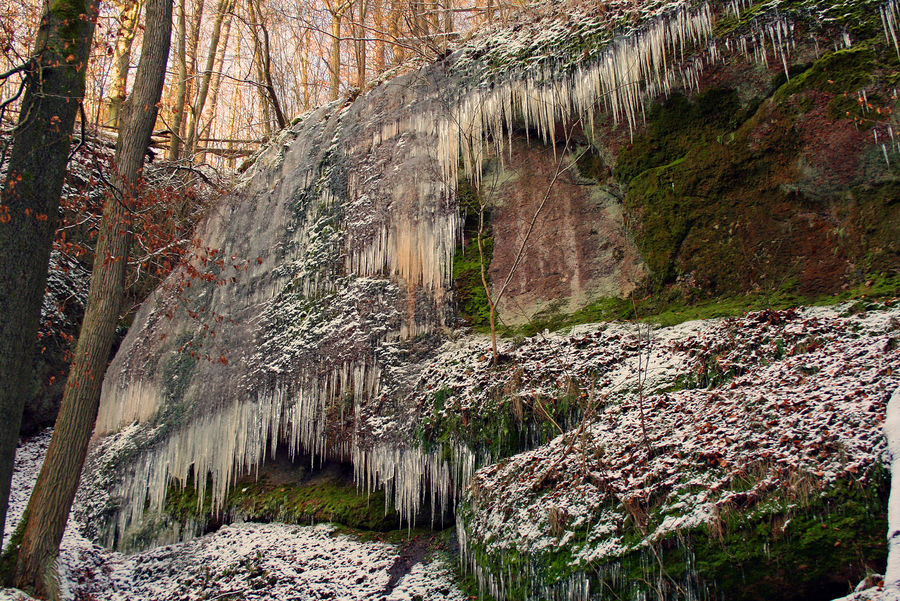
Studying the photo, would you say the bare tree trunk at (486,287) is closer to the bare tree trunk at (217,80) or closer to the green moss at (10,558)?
the green moss at (10,558)

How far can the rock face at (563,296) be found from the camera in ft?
14.6

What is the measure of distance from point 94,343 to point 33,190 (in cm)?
215

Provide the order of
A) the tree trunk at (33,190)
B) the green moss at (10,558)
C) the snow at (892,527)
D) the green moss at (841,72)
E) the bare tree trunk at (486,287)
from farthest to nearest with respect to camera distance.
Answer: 1. the bare tree trunk at (486,287)
2. the green moss at (10,558)
3. the green moss at (841,72)
4. the tree trunk at (33,190)
5. the snow at (892,527)

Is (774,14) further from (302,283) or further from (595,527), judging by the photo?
(302,283)

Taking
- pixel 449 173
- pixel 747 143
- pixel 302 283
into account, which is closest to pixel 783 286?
Result: pixel 747 143

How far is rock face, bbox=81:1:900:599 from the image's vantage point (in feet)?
14.6

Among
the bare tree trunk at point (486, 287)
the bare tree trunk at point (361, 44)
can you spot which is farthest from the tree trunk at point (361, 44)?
the bare tree trunk at point (486, 287)

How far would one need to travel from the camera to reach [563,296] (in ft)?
25.1

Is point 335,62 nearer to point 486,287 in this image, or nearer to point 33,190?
point 486,287

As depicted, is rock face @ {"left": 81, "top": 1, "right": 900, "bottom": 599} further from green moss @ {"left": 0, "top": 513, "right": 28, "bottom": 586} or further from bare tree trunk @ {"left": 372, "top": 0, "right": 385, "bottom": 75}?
bare tree trunk @ {"left": 372, "top": 0, "right": 385, "bottom": 75}

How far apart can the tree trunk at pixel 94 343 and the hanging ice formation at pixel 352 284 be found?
1.48 meters

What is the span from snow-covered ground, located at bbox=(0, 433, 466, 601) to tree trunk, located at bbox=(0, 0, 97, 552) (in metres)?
2.39

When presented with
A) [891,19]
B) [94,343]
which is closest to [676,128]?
[891,19]

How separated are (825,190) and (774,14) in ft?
7.03
